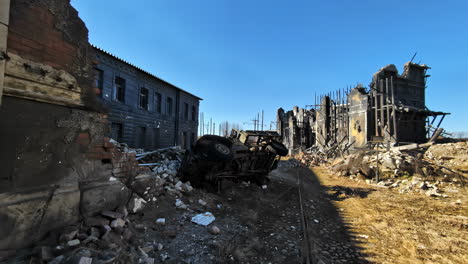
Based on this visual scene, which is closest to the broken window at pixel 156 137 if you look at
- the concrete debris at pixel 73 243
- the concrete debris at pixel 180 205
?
the concrete debris at pixel 180 205

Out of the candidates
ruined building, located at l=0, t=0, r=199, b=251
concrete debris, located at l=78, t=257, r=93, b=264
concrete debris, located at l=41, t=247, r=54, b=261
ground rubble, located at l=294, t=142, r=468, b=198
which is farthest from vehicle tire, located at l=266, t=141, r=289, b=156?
concrete debris, located at l=41, t=247, r=54, b=261

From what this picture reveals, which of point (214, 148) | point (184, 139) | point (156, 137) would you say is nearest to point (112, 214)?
point (214, 148)

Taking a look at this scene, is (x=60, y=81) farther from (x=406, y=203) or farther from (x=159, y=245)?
(x=406, y=203)

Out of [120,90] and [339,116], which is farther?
[339,116]

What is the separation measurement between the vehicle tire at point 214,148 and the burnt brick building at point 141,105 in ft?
32.9

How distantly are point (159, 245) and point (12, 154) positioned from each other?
7.85 feet

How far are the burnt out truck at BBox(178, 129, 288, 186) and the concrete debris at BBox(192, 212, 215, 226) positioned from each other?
2.00 m

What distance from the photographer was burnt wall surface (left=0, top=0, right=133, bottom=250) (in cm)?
252

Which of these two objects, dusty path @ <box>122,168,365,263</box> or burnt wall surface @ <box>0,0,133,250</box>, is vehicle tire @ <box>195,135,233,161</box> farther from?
burnt wall surface @ <box>0,0,133,250</box>

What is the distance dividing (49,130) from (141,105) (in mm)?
15526

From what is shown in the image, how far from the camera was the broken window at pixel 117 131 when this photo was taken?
47.4 feet

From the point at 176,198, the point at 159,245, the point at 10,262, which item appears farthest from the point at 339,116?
the point at 10,262

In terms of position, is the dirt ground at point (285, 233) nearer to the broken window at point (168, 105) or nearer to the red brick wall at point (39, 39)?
the red brick wall at point (39, 39)

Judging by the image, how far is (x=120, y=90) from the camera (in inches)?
606
